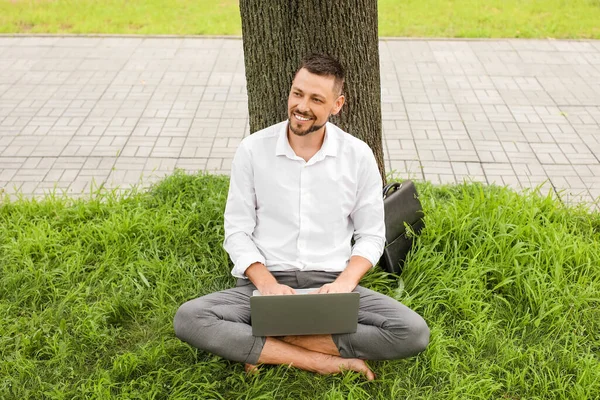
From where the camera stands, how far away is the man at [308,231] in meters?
3.25

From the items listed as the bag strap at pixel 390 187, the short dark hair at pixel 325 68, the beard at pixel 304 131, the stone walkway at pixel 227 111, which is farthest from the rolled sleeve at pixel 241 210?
the stone walkway at pixel 227 111

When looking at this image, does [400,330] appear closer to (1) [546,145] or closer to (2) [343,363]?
(2) [343,363]

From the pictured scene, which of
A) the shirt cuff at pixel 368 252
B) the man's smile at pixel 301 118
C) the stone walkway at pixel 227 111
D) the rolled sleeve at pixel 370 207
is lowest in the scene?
the stone walkway at pixel 227 111

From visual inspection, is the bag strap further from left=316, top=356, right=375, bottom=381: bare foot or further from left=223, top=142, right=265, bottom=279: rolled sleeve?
left=316, top=356, right=375, bottom=381: bare foot

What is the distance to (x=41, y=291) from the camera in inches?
156

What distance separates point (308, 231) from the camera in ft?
11.4

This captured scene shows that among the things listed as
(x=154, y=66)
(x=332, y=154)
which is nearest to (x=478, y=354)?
(x=332, y=154)

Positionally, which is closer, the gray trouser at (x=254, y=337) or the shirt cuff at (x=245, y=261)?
the gray trouser at (x=254, y=337)

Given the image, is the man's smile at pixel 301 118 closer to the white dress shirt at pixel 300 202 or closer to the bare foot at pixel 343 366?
the white dress shirt at pixel 300 202

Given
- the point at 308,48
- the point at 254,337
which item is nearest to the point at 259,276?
the point at 254,337

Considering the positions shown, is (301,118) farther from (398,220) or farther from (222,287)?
(222,287)

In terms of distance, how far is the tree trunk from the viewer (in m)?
3.84

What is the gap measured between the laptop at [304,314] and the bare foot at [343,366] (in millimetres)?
203

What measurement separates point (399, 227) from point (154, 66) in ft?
16.8
